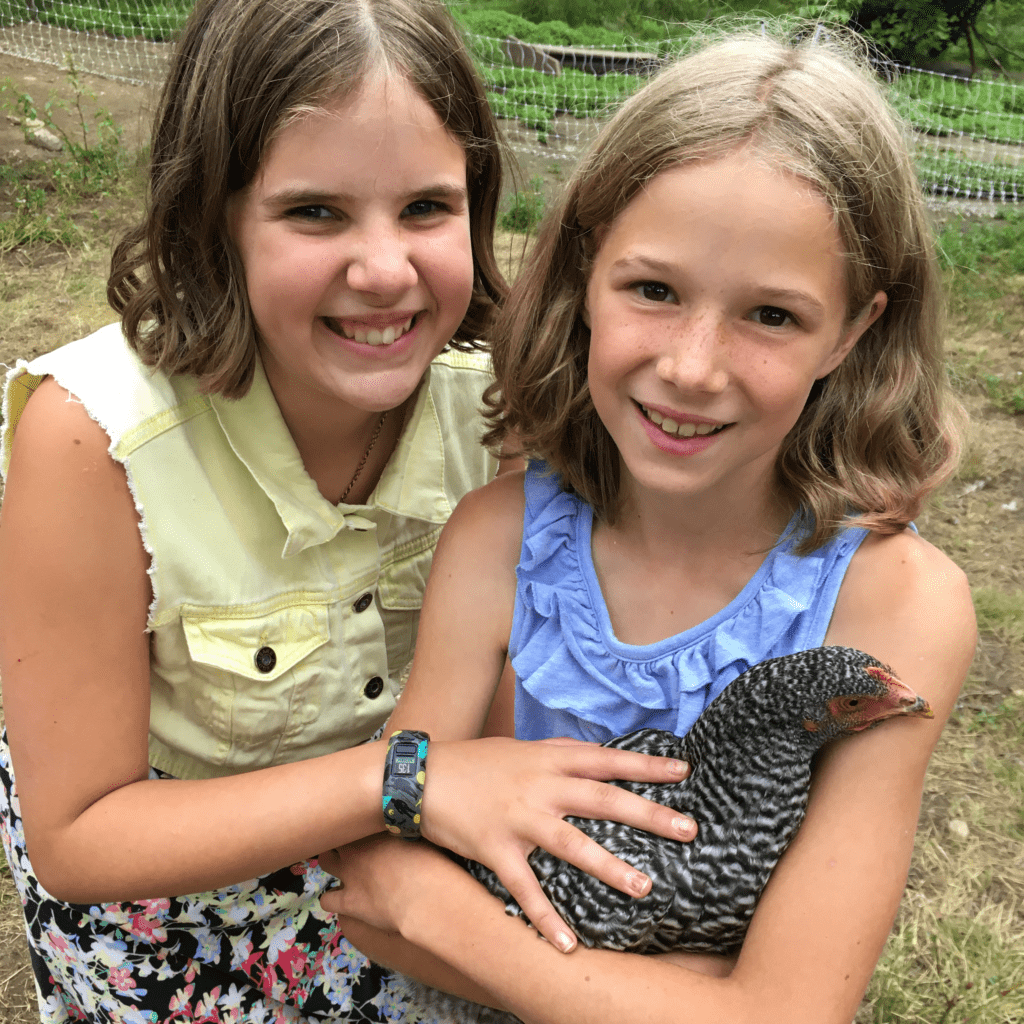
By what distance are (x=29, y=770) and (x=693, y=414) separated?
149cm

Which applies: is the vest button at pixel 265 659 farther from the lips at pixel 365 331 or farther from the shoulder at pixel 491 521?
the lips at pixel 365 331

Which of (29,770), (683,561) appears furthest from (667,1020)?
(29,770)

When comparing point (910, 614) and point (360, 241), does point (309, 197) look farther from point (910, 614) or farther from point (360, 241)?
point (910, 614)

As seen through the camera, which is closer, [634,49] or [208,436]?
[208,436]

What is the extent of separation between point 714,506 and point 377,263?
0.82m

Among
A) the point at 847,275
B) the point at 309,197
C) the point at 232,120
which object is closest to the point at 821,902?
the point at 847,275

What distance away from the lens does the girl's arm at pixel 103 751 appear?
6.47ft

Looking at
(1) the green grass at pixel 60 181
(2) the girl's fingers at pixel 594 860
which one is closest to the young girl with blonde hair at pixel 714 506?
(2) the girl's fingers at pixel 594 860

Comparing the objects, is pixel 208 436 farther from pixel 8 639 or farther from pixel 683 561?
pixel 683 561

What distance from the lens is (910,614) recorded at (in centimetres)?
184

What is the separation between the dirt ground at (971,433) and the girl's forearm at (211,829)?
1.37 meters

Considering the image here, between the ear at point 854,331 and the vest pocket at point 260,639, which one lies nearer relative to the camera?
the ear at point 854,331

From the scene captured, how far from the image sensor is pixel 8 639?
2.05 metres

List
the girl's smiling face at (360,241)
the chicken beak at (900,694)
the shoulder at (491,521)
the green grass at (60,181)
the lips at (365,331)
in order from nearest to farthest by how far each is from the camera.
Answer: the chicken beak at (900,694) < the girl's smiling face at (360,241) < the lips at (365,331) < the shoulder at (491,521) < the green grass at (60,181)
